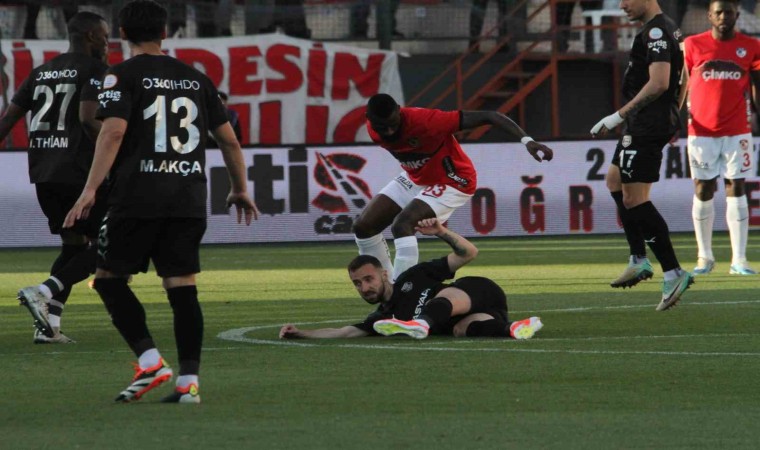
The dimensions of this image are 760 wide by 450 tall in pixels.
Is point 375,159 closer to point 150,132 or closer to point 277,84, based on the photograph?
point 277,84

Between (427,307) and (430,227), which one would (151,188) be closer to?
(427,307)

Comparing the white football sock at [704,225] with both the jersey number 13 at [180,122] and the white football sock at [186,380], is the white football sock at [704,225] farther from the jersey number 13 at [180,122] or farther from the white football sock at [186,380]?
the white football sock at [186,380]

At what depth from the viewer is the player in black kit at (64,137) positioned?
9477mm

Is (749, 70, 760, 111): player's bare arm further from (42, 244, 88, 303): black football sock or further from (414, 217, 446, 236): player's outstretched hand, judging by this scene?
(42, 244, 88, 303): black football sock

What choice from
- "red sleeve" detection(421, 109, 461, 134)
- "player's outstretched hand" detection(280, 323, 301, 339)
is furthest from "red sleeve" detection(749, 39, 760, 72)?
"player's outstretched hand" detection(280, 323, 301, 339)

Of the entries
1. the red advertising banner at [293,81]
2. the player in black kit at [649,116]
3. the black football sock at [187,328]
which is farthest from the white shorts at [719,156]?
the red advertising banner at [293,81]

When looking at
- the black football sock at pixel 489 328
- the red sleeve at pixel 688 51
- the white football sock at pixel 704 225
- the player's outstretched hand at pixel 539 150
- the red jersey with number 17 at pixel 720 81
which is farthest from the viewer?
the red sleeve at pixel 688 51

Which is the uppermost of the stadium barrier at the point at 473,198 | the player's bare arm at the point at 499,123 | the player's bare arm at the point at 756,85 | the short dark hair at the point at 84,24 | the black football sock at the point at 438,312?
the short dark hair at the point at 84,24

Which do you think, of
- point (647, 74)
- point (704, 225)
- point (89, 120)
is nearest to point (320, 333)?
point (89, 120)

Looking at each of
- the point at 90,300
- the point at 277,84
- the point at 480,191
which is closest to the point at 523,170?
the point at 480,191

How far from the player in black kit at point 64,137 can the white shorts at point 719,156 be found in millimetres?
6430

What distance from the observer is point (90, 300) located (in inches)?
502

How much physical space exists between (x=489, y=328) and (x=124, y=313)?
2.75 m

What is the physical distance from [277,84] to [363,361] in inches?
707
